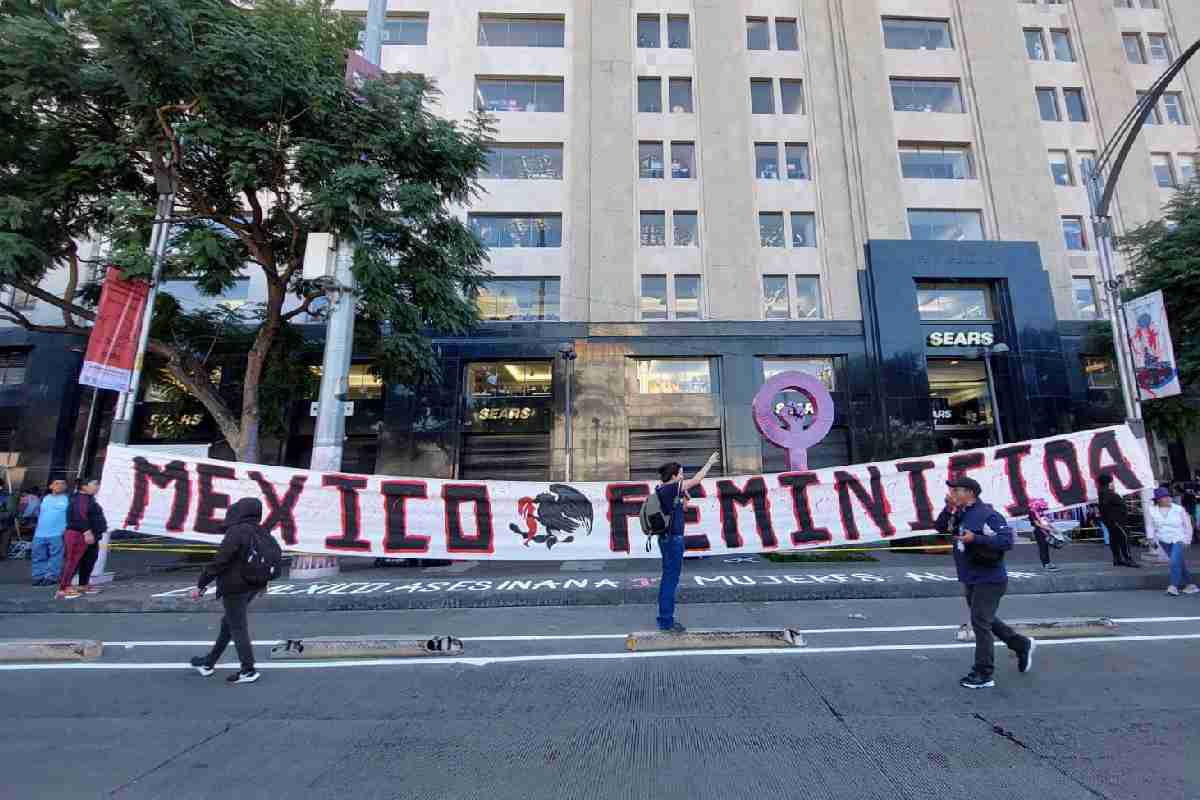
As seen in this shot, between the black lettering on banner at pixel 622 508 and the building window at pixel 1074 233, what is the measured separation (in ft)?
77.6

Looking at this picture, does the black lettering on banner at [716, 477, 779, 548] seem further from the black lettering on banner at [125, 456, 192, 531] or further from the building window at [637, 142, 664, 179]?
the building window at [637, 142, 664, 179]

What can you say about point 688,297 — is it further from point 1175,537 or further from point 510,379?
point 1175,537

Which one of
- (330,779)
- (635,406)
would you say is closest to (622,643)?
(330,779)

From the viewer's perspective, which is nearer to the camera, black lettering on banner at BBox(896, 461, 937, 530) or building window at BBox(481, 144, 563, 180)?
black lettering on banner at BBox(896, 461, 937, 530)

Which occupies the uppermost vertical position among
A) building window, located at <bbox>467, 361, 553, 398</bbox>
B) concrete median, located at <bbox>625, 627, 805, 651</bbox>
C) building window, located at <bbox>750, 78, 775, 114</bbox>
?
building window, located at <bbox>750, 78, 775, 114</bbox>

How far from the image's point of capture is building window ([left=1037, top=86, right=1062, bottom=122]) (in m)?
24.7

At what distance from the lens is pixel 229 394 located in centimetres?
2048

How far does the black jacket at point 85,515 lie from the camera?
940 cm

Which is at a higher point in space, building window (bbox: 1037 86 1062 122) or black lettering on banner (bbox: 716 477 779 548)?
building window (bbox: 1037 86 1062 122)

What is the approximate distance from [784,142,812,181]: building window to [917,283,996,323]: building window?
6.51m

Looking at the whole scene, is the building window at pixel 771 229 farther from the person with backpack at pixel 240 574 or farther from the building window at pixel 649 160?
the person with backpack at pixel 240 574

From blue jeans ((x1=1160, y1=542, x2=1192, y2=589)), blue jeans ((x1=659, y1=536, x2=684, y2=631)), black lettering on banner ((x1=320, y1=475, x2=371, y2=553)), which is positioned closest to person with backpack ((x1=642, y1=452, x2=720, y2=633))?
blue jeans ((x1=659, y1=536, x2=684, y2=631))

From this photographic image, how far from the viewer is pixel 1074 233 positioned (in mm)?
23516

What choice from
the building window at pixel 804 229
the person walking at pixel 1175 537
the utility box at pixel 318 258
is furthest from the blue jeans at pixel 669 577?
the building window at pixel 804 229
